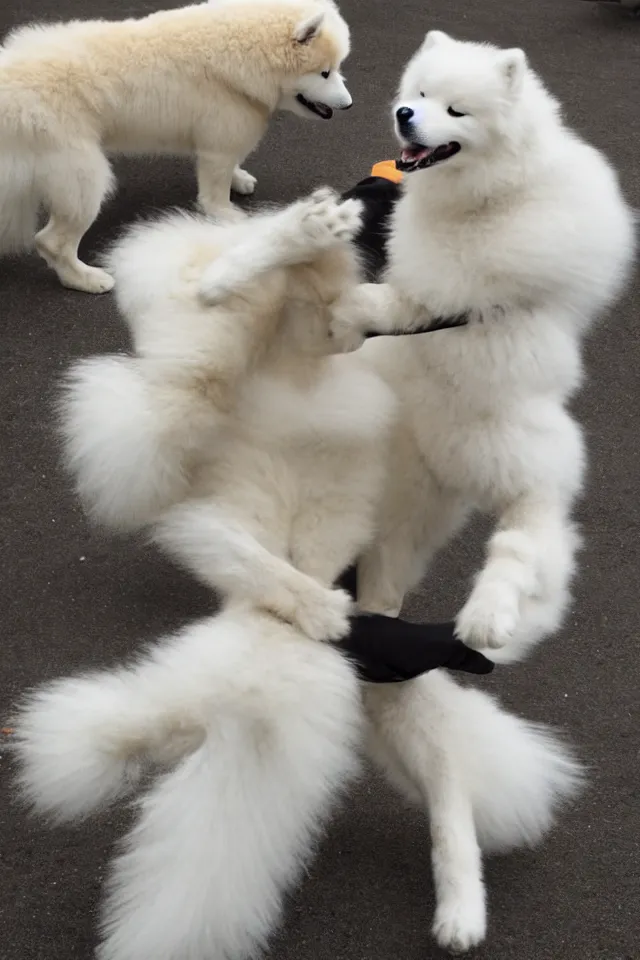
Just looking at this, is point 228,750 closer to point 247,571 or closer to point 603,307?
point 247,571

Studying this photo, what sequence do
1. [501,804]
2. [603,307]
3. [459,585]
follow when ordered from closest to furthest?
[603,307] → [501,804] → [459,585]

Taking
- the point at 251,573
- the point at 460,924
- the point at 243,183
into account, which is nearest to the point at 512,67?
the point at 251,573

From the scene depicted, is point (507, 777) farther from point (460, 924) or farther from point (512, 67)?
point (512, 67)

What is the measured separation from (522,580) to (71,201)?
2306 millimetres

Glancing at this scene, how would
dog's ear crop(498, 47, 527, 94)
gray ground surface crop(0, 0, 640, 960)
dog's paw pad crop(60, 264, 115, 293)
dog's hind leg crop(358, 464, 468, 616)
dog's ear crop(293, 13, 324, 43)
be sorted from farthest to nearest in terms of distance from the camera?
1. dog's paw pad crop(60, 264, 115, 293)
2. dog's ear crop(293, 13, 324, 43)
3. gray ground surface crop(0, 0, 640, 960)
4. dog's hind leg crop(358, 464, 468, 616)
5. dog's ear crop(498, 47, 527, 94)

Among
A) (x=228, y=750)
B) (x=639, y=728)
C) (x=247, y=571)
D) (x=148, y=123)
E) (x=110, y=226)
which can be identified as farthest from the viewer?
(x=110, y=226)

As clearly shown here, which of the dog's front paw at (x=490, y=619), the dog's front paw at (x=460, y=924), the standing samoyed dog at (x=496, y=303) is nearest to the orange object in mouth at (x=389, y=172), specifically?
the standing samoyed dog at (x=496, y=303)

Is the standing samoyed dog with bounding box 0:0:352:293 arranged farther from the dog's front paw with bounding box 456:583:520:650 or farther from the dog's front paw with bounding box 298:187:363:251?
the dog's front paw with bounding box 456:583:520:650

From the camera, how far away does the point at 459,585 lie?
2826 mm

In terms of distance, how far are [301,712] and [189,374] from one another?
1.81 feet

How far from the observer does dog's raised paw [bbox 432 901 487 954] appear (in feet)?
6.37

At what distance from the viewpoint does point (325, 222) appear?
1610 mm

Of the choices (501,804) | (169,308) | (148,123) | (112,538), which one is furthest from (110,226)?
(501,804)

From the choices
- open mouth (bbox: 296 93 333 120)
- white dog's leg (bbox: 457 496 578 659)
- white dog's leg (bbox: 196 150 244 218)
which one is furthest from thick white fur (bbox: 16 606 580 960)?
open mouth (bbox: 296 93 333 120)
